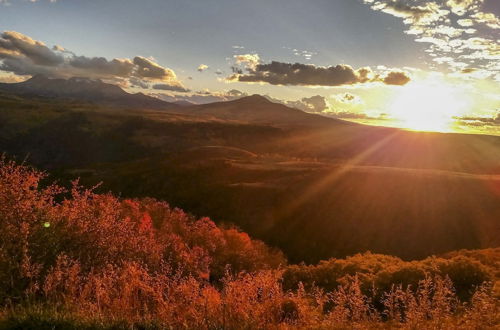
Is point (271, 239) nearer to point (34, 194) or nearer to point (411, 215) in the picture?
point (411, 215)

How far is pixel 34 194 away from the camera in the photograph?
29.1 ft

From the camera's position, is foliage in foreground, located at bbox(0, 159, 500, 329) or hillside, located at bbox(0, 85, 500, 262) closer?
foliage in foreground, located at bbox(0, 159, 500, 329)

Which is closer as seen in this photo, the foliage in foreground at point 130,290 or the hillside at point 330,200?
the foliage in foreground at point 130,290

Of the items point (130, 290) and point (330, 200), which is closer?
point (130, 290)

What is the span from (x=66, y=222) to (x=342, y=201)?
101 ft

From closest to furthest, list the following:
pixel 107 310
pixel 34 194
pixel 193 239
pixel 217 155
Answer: pixel 107 310
pixel 34 194
pixel 193 239
pixel 217 155

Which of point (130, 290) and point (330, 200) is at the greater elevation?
point (130, 290)

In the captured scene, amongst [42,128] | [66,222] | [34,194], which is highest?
[34,194]

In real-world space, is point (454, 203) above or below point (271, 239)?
above

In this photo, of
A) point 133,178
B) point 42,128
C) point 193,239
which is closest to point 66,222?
point 193,239

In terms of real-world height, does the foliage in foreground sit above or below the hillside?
above

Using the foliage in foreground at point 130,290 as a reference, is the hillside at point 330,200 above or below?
below

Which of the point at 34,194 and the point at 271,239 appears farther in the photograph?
the point at 271,239

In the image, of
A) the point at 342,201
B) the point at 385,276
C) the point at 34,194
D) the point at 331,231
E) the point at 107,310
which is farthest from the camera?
the point at 342,201
